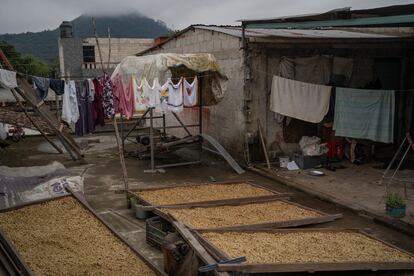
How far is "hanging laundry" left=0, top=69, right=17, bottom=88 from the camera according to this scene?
9664 millimetres

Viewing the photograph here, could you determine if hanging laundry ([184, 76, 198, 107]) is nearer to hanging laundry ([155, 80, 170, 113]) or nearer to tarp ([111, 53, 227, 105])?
tarp ([111, 53, 227, 105])

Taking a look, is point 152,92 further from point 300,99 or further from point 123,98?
point 300,99

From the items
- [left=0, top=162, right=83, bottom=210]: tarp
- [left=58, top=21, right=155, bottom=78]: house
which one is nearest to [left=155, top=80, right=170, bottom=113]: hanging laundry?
[left=0, top=162, right=83, bottom=210]: tarp

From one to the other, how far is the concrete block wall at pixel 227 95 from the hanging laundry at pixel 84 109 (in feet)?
12.6

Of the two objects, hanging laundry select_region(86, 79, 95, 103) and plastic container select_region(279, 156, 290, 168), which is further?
plastic container select_region(279, 156, 290, 168)

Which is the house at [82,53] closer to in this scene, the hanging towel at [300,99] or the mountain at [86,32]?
the hanging towel at [300,99]

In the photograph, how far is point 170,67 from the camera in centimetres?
1023

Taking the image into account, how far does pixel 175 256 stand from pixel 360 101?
21.4 feet

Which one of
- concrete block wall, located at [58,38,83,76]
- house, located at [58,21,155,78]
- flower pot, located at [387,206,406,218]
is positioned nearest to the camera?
flower pot, located at [387,206,406,218]

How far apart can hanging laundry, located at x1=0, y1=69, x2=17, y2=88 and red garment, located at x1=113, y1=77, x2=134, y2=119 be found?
8.23ft

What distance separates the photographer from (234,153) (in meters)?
11.5

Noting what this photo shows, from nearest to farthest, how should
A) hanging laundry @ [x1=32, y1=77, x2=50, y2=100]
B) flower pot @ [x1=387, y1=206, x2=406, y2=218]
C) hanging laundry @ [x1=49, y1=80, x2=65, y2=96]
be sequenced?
flower pot @ [x1=387, y1=206, x2=406, y2=218] → hanging laundry @ [x1=32, y1=77, x2=50, y2=100] → hanging laundry @ [x1=49, y1=80, x2=65, y2=96]

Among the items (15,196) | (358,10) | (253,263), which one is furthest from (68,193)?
(358,10)

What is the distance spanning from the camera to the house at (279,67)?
10.6 meters
